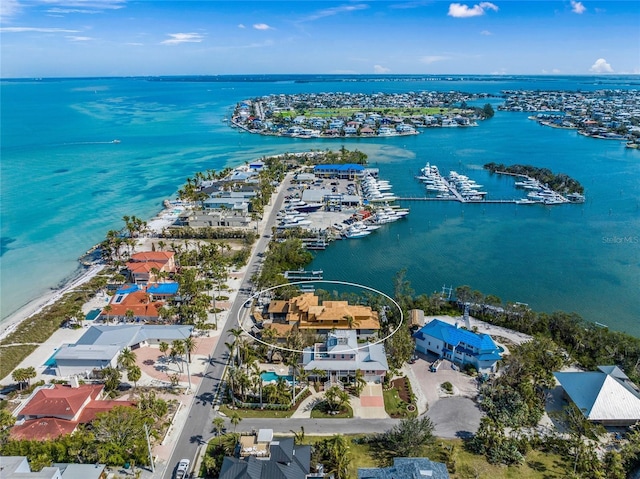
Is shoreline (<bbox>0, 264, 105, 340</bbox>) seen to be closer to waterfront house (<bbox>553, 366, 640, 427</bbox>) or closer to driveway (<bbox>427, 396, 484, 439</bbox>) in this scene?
driveway (<bbox>427, 396, 484, 439</bbox>)

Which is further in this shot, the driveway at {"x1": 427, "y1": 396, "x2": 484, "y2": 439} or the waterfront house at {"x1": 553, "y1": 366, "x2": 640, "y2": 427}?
the waterfront house at {"x1": 553, "y1": 366, "x2": 640, "y2": 427}

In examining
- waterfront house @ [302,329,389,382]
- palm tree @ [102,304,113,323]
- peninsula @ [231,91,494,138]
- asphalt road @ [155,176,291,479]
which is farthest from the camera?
peninsula @ [231,91,494,138]

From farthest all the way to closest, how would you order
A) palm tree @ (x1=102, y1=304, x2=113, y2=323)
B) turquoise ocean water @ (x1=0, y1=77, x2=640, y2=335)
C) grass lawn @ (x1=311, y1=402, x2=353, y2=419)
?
turquoise ocean water @ (x1=0, y1=77, x2=640, y2=335), palm tree @ (x1=102, y1=304, x2=113, y2=323), grass lawn @ (x1=311, y1=402, x2=353, y2=419)

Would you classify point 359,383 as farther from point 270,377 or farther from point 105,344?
point 105,344

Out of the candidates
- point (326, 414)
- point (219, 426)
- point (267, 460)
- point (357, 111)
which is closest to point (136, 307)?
point (219, 426)

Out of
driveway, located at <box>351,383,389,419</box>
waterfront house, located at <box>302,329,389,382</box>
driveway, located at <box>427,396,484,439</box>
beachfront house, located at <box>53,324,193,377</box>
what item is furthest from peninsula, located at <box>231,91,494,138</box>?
driveway, located at <box>427,396,484,439</box>

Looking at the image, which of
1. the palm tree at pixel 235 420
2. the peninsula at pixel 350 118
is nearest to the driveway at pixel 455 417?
the palm tree at pixel 235 420
